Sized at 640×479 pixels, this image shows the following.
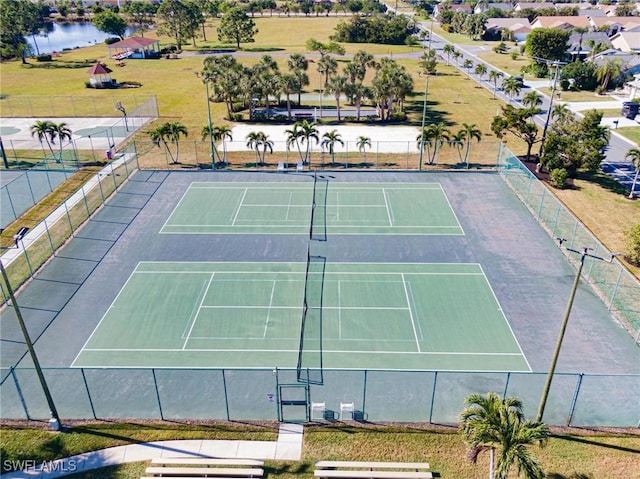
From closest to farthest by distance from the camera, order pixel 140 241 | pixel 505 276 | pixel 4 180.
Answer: pixel 505 276 → pixel 140 241 → pixel 4 180

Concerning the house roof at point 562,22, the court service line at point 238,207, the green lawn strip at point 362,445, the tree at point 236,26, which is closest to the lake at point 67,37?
the tree at point 236,26

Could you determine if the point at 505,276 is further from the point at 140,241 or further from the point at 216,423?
the point at 140,241

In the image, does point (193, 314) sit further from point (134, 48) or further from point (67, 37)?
point (67, 37)

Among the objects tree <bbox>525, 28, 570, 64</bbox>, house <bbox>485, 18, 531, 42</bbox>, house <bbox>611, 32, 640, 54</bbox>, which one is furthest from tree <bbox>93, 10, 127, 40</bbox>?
house <bbox>611, 32, 640, 54</bbox>

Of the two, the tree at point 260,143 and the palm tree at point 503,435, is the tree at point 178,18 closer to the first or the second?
the tree at point 260,143

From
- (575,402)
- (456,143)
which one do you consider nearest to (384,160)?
(456,143)

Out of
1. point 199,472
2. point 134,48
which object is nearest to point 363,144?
point 199,472
